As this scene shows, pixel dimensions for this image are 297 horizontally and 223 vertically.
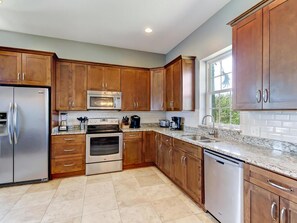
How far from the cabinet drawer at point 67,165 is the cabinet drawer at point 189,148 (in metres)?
1.98

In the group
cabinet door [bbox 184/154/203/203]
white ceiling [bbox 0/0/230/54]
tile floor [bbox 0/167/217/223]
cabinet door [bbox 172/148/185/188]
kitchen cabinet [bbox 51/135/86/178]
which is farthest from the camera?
kitchen cabinet [bbox 51/135/86/178]

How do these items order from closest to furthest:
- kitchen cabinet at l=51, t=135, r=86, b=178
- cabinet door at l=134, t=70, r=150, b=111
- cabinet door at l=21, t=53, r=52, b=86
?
cabinet door at l=21, t=53, r=52, b=86
kitchen cabinet at l=51, t=135, r=86, b=178
cabinet door at l=134, t=70, r=150, b=111

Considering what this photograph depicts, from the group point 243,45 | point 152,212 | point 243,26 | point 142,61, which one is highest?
point 142,61

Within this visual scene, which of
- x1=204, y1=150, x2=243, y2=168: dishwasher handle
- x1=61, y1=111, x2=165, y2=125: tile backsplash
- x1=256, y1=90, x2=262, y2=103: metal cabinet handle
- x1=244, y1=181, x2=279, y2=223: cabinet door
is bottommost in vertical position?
x1=244, y1=181, x2=279, y2=223: cabinet door

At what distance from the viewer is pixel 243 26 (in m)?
1.88

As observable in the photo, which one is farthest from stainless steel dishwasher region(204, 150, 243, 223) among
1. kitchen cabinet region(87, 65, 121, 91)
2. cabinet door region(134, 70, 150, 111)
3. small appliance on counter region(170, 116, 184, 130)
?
kitchen cabinet region(87, 65, 121, 91)

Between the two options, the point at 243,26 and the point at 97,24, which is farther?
the point at 97,24

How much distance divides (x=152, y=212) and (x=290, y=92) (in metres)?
2.05

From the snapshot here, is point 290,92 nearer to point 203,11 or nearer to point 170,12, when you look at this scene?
point 203,11

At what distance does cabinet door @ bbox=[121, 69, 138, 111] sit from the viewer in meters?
3.98

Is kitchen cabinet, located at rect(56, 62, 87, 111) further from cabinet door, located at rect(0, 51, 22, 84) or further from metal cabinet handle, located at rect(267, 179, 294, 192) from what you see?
metal cabinet handle, located at rect(267, 179, 294, 192)

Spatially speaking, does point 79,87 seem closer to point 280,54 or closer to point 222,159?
point 222,159

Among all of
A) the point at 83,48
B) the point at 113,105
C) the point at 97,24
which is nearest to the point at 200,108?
the point at 113,105

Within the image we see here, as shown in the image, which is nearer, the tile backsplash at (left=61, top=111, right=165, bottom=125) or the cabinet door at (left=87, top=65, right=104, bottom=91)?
the cabinet door at (left=87, top=65, right=104, bottom=91)
